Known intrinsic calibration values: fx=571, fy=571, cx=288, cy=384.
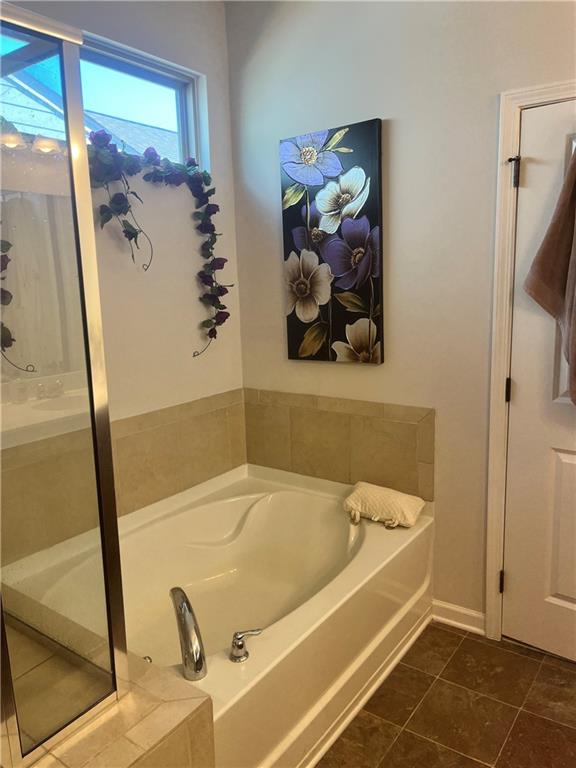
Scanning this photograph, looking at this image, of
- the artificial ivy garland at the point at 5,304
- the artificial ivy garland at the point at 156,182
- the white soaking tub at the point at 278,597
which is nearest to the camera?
the artificial ivy garland at the point at 5,304

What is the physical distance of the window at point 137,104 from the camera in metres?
2.41

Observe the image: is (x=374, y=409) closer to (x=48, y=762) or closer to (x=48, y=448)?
(x=48, y=448)

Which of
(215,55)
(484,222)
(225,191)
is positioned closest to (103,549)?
(484,222)

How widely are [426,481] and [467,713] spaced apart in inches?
35.2

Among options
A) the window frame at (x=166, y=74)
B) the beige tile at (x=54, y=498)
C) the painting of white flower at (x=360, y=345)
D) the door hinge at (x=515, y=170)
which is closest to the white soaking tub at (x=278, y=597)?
the beige tile at (x=54, y=498)

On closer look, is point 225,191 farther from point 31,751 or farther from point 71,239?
point 31,751

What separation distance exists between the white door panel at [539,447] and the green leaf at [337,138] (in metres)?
0.74

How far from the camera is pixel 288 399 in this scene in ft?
9.59

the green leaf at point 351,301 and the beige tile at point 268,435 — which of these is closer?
the green leaf at point 351,301

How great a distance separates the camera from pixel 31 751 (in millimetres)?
1278

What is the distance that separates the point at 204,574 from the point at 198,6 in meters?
2.64

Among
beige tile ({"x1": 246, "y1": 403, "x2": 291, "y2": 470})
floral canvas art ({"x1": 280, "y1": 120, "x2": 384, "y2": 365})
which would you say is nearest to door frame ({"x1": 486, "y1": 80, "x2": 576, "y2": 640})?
floral canvas art ({"x1": 280, "y1": 120, "x2": 384, "y2": 365})

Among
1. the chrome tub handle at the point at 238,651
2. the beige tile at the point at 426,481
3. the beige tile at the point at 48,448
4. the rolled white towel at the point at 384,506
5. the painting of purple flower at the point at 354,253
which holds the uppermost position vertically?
the painting of purple flower at the point at 354,253

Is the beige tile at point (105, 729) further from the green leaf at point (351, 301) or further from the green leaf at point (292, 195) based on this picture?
the green leaf at point (292, 195)
